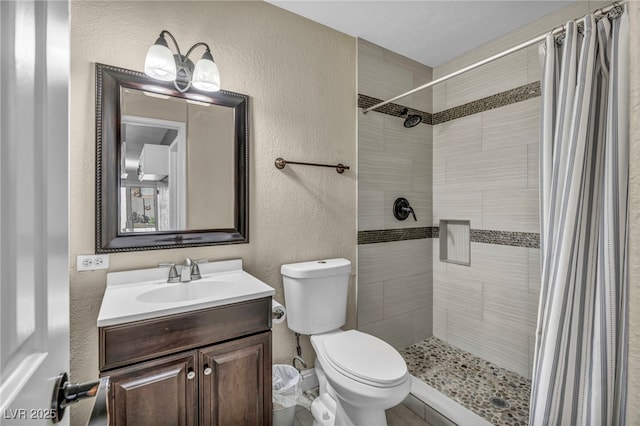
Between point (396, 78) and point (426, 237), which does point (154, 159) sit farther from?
point (426, 237)

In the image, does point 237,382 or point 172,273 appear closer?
point 237,382

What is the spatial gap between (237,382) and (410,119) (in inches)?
83.7

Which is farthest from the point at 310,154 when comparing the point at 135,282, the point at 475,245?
the point at 475,245

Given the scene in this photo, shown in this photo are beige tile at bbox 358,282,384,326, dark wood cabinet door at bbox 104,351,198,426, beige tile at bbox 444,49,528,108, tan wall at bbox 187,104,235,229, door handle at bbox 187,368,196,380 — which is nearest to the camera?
dark wood cabinet door at bbox 104,351,198,426

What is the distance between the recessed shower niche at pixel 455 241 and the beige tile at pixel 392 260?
137mm

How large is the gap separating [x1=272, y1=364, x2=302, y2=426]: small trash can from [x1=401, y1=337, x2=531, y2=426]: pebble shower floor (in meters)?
0.92

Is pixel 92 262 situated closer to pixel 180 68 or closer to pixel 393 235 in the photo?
pixel 180 68

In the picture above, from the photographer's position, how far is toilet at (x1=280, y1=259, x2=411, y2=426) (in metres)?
1.42

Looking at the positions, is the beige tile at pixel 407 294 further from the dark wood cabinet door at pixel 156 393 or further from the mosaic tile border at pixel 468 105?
the dark wood cabinet door at pixel 156 393

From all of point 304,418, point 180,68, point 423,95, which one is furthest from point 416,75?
point 304,418

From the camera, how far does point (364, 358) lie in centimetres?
158

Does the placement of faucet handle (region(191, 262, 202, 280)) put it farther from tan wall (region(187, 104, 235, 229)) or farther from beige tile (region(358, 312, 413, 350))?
beige tile (region(358, 312, 413, 350))

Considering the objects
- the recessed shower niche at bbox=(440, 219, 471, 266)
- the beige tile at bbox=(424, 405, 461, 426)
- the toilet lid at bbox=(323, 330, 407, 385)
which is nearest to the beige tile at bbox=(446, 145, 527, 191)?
the recessed shower niche at bbox=(440, 219, 471, 266)

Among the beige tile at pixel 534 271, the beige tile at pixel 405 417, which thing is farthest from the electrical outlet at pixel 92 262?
the beige tile at pixel 534 271
